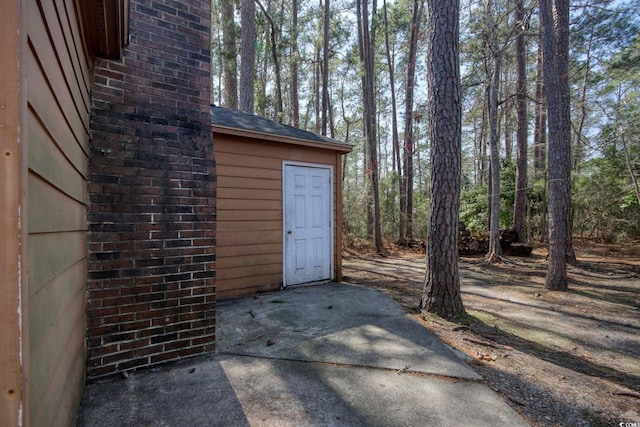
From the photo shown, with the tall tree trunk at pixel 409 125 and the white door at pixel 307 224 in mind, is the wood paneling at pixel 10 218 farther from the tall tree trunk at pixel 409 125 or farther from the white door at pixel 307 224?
the tall tree trunk at pixel 409 125

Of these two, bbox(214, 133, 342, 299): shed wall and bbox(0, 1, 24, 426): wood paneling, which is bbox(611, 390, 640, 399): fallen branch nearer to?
bbox(0, 1, 24, 426): wood paneling

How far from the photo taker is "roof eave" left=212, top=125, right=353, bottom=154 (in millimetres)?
4309

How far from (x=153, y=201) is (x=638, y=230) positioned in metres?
15.0

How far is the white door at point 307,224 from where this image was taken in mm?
5031

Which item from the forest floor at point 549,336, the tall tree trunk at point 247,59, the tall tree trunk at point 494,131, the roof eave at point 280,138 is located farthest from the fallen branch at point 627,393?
the tall tree trunk at point 247,59

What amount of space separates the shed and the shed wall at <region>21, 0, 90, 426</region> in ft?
8.22

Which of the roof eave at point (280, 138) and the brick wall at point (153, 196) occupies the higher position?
the roof eave at point (280, 138)

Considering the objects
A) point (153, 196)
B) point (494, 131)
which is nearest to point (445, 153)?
point (153, 196)

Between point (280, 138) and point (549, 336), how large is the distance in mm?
4115

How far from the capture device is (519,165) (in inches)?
377

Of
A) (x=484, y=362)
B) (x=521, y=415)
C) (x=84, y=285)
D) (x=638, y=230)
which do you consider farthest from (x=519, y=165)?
(x=84, y=285)

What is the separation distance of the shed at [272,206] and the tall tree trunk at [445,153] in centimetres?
207

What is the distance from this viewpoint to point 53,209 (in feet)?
4.00

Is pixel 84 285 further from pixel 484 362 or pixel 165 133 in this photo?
pixel 484 362
